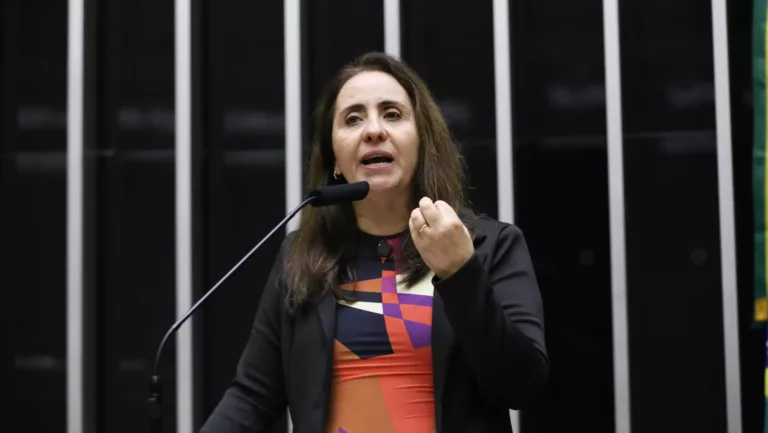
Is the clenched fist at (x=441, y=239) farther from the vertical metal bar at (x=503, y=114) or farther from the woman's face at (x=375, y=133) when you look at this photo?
the vertical metal bar at (x=503, y=114)

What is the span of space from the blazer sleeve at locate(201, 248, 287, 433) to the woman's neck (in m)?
0.21

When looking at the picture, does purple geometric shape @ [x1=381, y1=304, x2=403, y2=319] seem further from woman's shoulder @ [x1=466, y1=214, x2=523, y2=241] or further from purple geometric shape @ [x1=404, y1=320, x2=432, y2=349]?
woman's shoulder @ [x1=466, y1=214, x2=523, y2=241]

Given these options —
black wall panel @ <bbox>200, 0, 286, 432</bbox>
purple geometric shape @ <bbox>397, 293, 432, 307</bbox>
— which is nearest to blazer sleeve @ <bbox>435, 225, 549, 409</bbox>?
purple geometric shape @ <bbox>397, 293, 432, 307</bbox>

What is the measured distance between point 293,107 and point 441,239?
1.73 meters

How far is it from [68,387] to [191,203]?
0.76 metres

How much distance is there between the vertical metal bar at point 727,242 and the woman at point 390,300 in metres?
1.24

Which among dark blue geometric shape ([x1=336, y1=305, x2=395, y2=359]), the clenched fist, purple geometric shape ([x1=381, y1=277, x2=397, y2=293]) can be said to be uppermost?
the clenched fist

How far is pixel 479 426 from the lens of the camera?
4.58 ft

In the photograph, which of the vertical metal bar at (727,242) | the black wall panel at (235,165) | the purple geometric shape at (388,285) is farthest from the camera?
the black wall panel at (235,165)

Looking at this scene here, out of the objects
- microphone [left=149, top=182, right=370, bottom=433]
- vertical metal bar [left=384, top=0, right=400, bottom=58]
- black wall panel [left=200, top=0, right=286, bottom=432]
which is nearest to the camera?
microphone [left=149, top=182, right=370, bottom=433]

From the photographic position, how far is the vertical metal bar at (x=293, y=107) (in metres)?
2.91

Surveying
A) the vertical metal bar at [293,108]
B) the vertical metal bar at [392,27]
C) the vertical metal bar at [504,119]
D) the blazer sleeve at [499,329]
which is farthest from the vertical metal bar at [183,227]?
the blazer sleeve at [499,329]

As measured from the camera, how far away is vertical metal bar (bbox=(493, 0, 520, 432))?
2.74m
